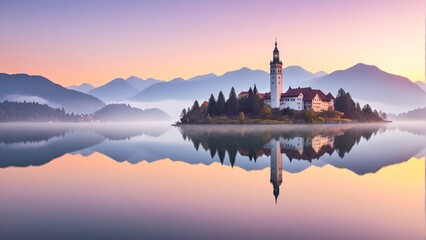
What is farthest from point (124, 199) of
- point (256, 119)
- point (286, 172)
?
point (256, 119)

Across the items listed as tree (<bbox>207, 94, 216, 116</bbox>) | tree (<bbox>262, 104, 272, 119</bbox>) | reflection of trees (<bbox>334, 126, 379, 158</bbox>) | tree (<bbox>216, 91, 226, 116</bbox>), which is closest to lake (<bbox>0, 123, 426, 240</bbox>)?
reflection of trees (<bbox>334, 126, 379, 158</bbox>)

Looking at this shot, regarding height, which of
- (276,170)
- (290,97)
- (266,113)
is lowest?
(276,170)

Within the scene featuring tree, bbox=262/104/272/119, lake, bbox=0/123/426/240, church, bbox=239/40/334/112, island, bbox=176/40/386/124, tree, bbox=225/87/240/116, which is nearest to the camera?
lake, bbox=0/123/426/240

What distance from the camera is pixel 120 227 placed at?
50.6ft

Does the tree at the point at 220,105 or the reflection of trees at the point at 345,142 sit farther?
the tree at the point at 220,105

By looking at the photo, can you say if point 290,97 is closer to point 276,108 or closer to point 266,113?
point 276,108

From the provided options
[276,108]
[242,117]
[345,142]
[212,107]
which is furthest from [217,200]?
[276,108]

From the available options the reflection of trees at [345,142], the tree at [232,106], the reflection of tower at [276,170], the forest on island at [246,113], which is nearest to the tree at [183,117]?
the forest on island at [246,113]

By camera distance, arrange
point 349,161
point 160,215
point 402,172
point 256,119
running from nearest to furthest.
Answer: point 160,215 < point 402,172 < point 349,161 < point 256,119

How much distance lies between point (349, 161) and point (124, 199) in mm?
23444

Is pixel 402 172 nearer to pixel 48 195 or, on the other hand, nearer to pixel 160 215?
pixel 160 215

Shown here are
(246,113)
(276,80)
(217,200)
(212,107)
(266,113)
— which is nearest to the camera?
(217,200)

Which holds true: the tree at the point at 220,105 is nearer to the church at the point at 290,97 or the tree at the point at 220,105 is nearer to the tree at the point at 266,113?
the tree at the point at 266,113

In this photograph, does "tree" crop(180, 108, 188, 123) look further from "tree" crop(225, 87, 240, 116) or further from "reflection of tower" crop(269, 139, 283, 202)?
"reflection of tower" crop(269, 139, 283, 202)
